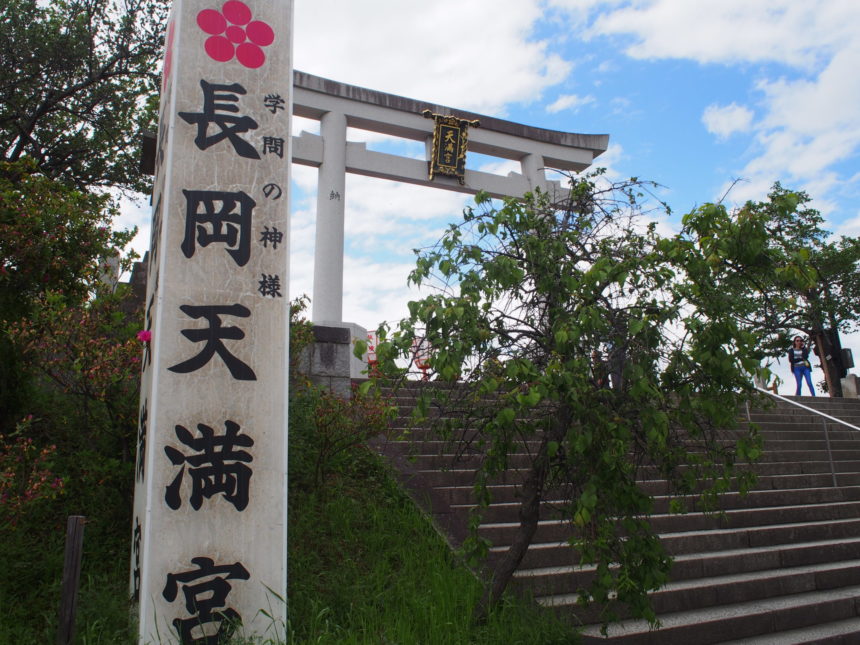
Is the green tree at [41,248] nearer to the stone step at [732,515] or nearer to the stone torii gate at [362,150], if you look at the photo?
the stone step at [732,515]

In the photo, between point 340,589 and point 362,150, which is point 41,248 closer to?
point 340,589

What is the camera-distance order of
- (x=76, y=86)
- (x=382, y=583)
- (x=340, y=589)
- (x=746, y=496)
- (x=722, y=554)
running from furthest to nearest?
1. (x=76, y=86)
2. (x=722, y=554)
3. (x=746, y=496)
4. (x=382, y=583)
5. (x=340, y=589)

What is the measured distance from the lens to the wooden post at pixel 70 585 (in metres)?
3.03

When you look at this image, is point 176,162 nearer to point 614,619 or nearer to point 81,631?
point 81,631

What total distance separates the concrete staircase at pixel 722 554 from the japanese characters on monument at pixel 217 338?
966 mm

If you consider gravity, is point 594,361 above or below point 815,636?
above

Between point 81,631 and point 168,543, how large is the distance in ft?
2.03

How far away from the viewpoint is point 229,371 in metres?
3.79

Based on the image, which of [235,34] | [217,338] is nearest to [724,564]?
[217,338]

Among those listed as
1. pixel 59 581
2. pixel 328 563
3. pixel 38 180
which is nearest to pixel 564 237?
pixel 328 563

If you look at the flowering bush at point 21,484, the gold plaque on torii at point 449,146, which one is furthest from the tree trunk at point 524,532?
the gold plaque on torii at point 449,146

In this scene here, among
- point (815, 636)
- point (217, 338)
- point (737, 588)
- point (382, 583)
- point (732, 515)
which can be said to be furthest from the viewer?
point (732, 515)

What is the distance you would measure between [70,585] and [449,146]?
1183 cm

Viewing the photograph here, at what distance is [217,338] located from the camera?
3.81m
